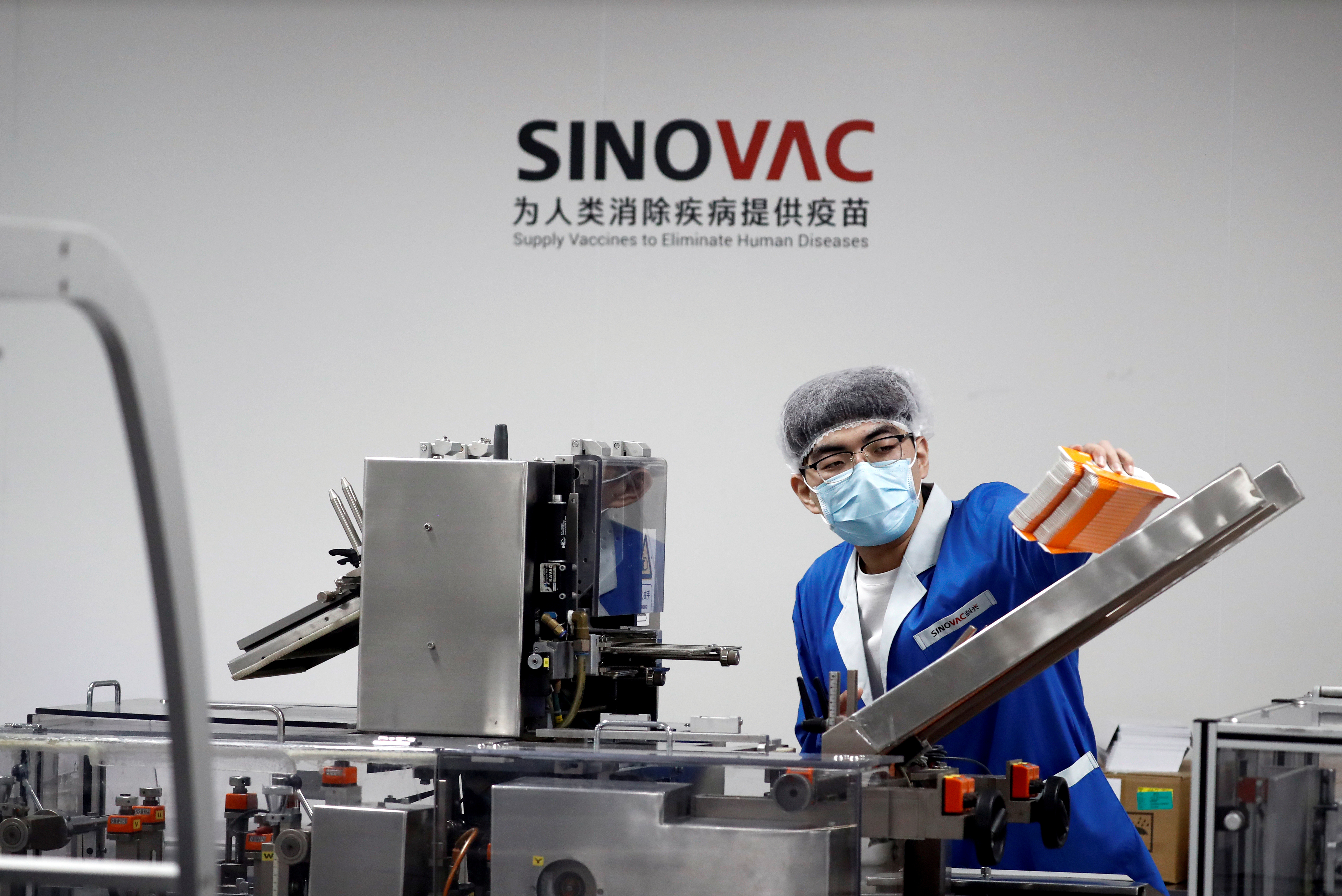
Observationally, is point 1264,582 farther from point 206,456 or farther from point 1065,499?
point 206,456

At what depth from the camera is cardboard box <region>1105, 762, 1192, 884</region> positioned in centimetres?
296

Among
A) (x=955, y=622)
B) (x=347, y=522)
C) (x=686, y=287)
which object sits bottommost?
(x=955, y=622)

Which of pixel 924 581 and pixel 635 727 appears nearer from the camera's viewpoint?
pixel 635 727

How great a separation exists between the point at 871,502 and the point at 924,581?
20 cm

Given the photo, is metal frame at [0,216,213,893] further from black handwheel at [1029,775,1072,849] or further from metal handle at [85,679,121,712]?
metal handle at [85,679,121,712]

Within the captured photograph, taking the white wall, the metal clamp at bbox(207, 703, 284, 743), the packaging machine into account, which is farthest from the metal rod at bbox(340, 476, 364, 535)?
the white wall

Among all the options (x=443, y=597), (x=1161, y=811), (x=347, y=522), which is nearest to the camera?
(x=443, y=597)

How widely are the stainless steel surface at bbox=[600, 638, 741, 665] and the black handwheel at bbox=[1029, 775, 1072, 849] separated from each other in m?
0.57

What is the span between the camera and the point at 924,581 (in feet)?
7.17

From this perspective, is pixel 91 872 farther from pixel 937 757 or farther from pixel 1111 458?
pixel 1111 458

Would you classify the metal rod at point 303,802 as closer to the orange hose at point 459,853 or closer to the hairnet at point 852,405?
the orange hose at point 459,853

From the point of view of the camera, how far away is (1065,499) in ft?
4.95

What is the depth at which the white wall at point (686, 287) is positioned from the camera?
12.3 feet

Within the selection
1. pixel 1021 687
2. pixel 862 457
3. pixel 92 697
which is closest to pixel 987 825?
pixel 1021 687
